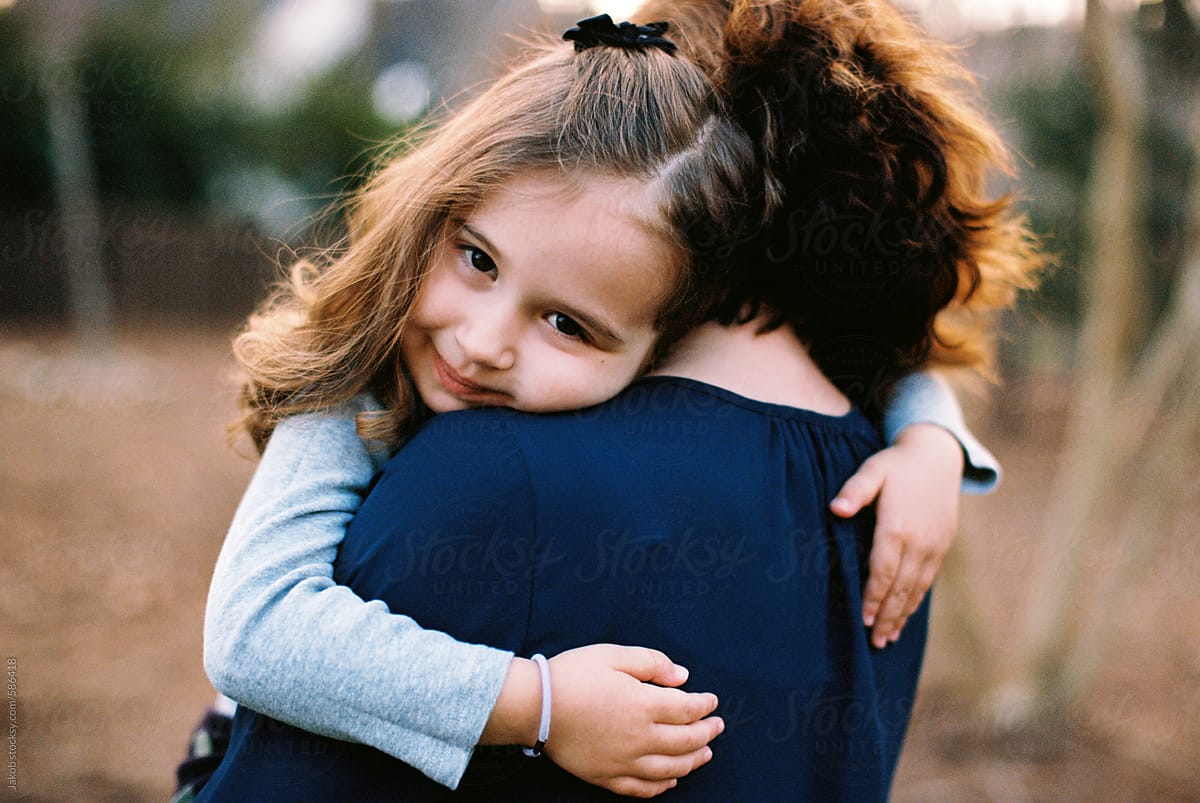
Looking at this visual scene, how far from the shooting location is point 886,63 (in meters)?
1.50

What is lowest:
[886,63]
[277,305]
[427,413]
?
[427,413]

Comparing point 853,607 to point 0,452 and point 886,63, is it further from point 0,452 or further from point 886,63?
point 0,452

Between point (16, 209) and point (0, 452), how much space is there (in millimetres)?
5026

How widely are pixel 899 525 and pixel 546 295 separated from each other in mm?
621

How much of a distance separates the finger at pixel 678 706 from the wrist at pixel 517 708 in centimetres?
13

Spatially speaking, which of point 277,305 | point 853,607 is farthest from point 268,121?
point 853,607

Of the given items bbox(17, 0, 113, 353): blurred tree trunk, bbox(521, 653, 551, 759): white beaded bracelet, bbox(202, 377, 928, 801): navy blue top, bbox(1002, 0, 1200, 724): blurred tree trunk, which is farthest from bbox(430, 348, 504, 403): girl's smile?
bbox(17, 0, 113, 353): blurred tree trunk

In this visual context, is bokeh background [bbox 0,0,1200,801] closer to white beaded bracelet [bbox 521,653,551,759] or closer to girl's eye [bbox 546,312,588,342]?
girl's eye [bbox 546,312,588,342]

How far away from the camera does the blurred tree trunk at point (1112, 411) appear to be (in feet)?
10.6

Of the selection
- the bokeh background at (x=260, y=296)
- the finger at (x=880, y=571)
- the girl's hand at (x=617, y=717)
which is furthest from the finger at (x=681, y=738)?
the bokeh background at (x=260, y=296)

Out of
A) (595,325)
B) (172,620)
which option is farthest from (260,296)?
(595,325)

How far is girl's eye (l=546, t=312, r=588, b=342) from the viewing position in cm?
129

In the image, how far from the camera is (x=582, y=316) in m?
1.27

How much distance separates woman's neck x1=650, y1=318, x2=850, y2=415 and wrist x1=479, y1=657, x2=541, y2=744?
46cm
